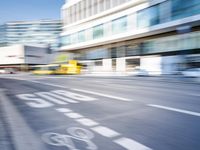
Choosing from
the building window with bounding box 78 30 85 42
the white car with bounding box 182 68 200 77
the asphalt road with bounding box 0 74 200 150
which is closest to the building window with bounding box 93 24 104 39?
the building window with bounding box 78 30 85 42

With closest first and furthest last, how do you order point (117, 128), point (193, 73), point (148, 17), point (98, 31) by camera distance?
A: point (117, 128) → point (193, 73) → point (148, 17) → point (98, 31)

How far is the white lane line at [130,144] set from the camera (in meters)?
3.34

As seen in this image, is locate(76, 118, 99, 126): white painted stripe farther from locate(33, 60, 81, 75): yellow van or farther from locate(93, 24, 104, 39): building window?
locate(93, 24, 104, 39): building window

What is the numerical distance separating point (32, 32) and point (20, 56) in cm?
3952

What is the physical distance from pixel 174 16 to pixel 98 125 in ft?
98.5

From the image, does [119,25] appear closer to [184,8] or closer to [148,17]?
[148,17]

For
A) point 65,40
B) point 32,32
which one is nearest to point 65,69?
point 65,40

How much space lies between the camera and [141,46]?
41344 mm

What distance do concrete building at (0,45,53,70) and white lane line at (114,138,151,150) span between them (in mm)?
91770

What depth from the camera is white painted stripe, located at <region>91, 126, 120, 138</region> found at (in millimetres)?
3986

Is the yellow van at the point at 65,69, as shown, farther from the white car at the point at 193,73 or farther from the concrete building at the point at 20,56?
the concrete building at the point at 20,56

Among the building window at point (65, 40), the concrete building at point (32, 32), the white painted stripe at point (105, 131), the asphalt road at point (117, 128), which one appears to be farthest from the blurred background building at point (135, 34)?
the concrete building at point (32, 32)

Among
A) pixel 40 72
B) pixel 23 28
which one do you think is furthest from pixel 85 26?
pixel 23 28

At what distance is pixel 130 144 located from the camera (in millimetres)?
3500
